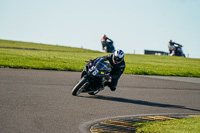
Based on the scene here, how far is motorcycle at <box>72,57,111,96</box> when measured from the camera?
10539mm

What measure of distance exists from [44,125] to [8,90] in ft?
12.5

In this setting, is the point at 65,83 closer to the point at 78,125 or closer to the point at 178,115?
the point at 178,115

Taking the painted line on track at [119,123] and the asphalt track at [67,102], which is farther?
the painted line on track at [119,123]

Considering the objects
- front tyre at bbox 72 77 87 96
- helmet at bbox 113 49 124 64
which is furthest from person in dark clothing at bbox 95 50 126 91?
front tyre at bbox 72 77 87 96

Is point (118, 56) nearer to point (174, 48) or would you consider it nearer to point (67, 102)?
point (67, 102)

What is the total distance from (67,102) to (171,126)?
303 cm

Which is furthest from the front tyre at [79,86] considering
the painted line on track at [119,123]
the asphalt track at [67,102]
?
the painted line on track at [119,123]

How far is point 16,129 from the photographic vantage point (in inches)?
251

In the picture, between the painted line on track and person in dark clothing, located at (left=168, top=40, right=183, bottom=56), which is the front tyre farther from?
person in dark clothing, located at (left=168, top=40, right=183, bottom=56)

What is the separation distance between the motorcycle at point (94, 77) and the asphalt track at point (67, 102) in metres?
0.26

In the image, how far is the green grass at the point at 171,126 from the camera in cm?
713

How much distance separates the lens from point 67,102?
31.3 feet

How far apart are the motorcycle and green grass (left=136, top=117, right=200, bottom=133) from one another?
2.91m

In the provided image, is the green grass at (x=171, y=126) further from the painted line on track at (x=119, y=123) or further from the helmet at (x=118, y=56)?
the helmet at (x=118, y=56)
